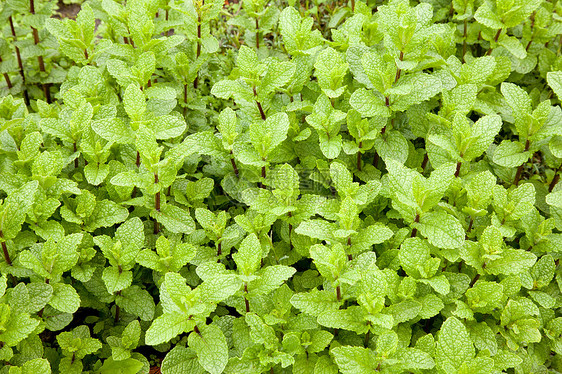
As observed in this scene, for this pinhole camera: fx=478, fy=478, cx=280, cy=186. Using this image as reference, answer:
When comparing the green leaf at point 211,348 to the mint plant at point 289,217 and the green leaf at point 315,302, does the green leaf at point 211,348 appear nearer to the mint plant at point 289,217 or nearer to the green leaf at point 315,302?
the mint plant at point 289,217

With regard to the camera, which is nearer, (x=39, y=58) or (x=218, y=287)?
(x=218, y=287)

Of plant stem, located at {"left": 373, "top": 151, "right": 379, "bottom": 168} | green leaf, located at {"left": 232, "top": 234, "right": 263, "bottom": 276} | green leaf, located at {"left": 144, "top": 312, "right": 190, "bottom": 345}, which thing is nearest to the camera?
green leaf, located at {"left": 144, "top": 312, "right": 190, "bottom": 345}

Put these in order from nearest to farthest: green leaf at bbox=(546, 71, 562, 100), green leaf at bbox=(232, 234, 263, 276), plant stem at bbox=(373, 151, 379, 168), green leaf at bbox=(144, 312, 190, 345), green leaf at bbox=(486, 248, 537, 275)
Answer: green leaf at bbox=(144, 312, 190, 345), green leaf at bbox=(232, 234, 263, 276), green leaf at bbox=(486, 248, 537, 275), green leaf at bbox=(546, 71, 562, 100), plant stem at bbox=(373, 151, 379, 168)

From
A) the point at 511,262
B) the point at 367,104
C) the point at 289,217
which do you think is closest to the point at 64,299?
the point at 289,217

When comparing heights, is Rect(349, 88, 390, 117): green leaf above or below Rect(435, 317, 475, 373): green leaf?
above

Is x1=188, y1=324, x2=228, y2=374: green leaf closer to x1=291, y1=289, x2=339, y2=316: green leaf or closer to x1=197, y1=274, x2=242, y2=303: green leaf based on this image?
x1=197, y1=274, x2=242, y2=303: green leaf

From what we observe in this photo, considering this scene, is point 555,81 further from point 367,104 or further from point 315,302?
point 315,302

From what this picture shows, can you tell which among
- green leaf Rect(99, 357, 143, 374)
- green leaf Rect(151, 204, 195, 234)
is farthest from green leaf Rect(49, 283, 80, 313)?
green leaf Rect(151, 204, 195, 234)
